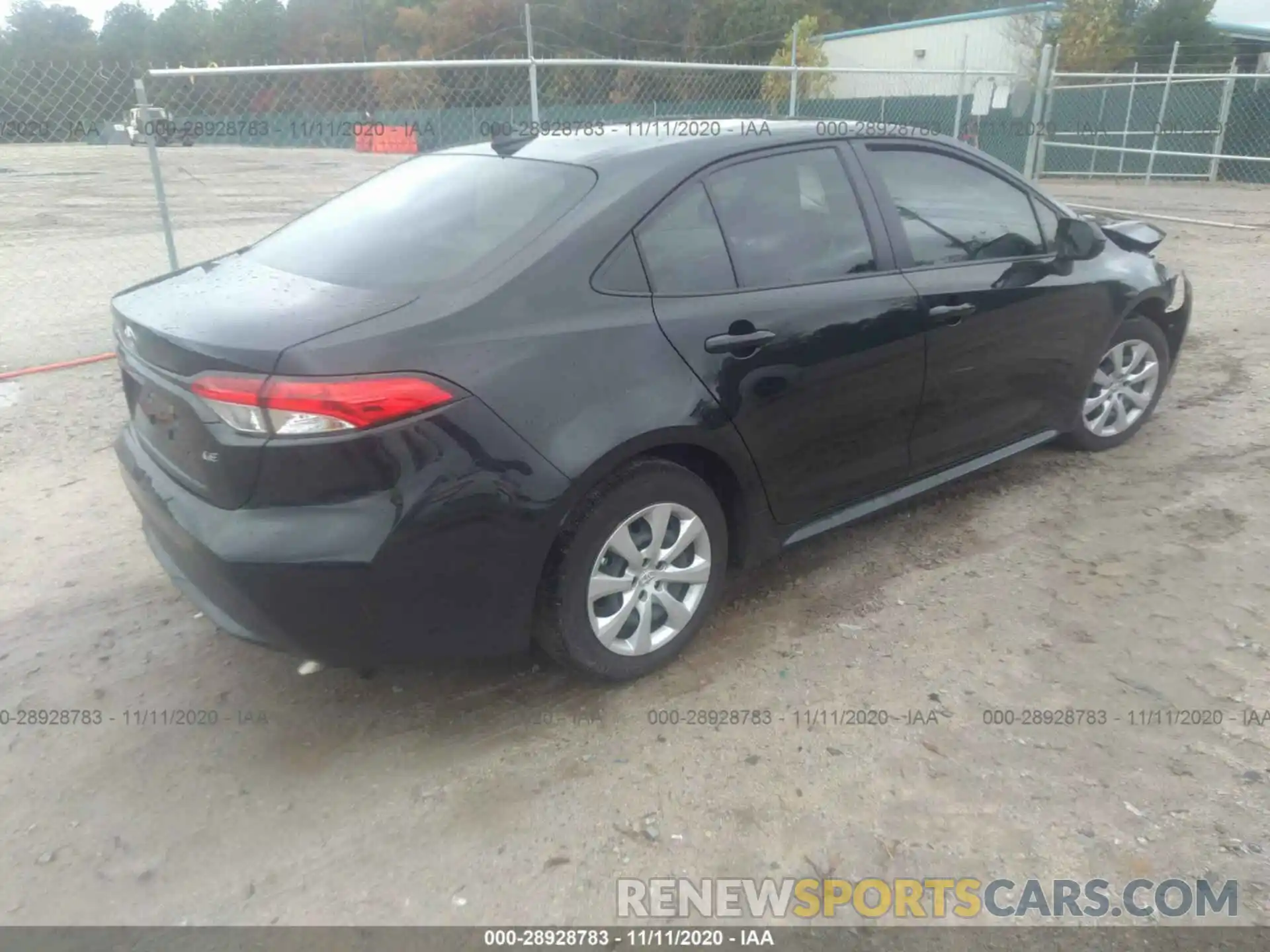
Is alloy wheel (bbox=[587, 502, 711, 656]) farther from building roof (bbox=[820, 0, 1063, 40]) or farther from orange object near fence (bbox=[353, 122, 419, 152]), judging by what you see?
building roof (bbox=[820, 0, 1063, 40])

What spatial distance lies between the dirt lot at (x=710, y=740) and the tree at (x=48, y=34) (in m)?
9.79

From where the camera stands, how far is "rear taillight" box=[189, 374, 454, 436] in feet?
7.79

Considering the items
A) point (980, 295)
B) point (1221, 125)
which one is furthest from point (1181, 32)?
point (980, 295)

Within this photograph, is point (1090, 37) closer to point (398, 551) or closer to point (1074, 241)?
point (1074, 241)

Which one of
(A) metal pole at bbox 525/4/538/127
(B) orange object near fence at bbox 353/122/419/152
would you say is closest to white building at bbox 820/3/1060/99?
(B) orange object near fence at bbox 353/122/419/152

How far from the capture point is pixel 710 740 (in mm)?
2857

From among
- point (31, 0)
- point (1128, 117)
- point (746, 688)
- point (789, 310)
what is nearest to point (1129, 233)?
point (789, 310)

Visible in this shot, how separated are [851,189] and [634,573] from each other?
1637 mm

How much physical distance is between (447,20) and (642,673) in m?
48.3

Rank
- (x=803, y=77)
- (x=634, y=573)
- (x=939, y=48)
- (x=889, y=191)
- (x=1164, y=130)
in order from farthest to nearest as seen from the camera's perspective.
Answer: (x=939, y=48) < (x=803, y=77) < (x=1164, y=130) < (x=889, y=191) < (x=634, y=573)

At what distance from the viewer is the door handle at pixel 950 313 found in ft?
11.7

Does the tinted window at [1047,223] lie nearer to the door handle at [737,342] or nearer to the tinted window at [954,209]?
the tinted window at [954,209]

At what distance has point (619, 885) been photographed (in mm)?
2363

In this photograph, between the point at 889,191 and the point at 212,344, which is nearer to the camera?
the point at 212,344
